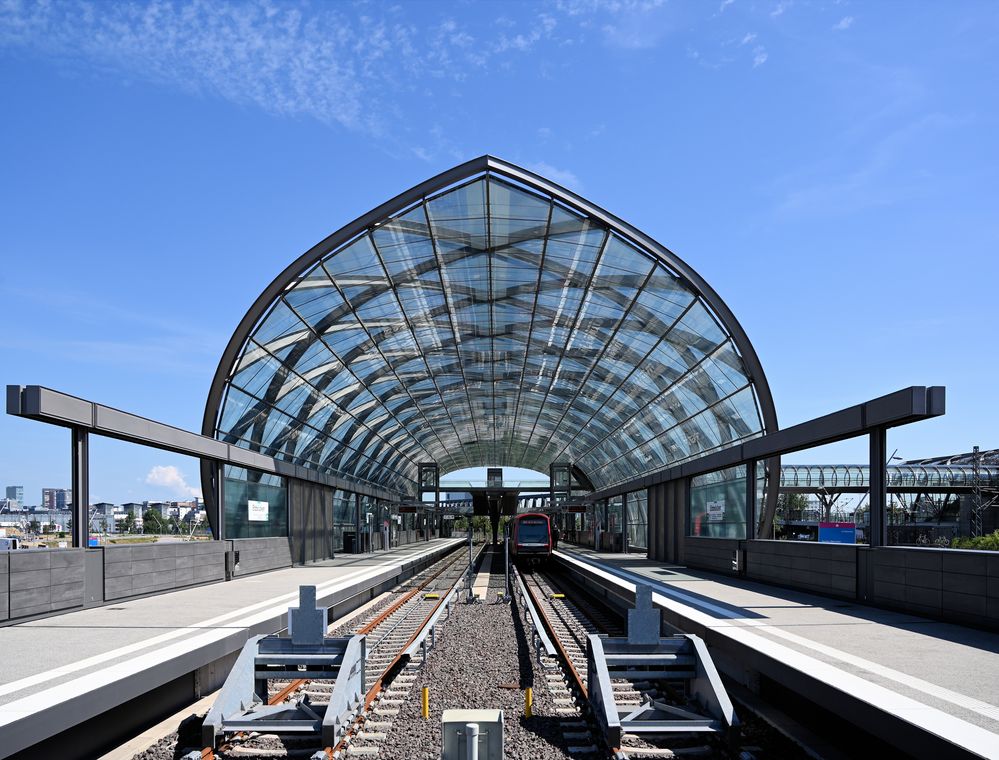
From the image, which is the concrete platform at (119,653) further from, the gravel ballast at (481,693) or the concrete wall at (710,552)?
the concrete wall at (710,552)

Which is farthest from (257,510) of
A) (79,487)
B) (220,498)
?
(79,487)

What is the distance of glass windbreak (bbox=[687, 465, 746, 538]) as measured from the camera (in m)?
24.8

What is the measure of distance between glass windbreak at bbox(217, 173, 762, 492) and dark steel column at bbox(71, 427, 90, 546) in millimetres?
13168

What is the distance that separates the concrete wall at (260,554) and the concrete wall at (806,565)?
12.6m

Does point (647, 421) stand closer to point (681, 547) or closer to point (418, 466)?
point (681, 547)

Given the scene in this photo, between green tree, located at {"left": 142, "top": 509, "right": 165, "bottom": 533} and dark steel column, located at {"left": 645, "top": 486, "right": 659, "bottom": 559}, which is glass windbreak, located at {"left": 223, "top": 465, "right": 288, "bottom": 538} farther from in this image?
green tree, located at {"left": 142, "top": 509, "right": 165, "bottom": 533}

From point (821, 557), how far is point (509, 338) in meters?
23.8

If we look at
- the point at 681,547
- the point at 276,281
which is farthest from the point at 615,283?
the point at 276,281

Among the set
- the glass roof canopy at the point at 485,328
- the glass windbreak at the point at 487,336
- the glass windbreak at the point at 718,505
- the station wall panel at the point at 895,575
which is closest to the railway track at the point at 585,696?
the station wall panel at the point at 895,575

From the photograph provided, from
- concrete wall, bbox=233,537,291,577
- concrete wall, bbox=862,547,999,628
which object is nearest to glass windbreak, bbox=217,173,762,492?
concrete wall, bbox=233,537,291,577

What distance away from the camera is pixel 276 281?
2650cm

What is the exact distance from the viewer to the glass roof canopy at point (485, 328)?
25.5m

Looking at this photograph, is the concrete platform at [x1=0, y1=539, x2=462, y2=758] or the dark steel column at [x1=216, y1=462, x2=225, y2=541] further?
the dark steel column at [x1=216, y1=462, x2=225, y2=541]

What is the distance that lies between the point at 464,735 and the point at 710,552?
18.8 meters
